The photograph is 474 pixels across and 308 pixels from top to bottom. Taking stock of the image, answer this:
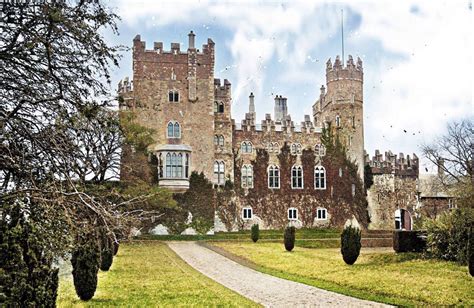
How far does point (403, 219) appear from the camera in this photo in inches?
1956

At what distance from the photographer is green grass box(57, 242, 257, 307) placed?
13.0 m

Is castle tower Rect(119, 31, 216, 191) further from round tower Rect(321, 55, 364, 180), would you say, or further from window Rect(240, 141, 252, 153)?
round tower Rect(321, 55, 364, 180)

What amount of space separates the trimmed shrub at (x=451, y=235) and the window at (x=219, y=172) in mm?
21775

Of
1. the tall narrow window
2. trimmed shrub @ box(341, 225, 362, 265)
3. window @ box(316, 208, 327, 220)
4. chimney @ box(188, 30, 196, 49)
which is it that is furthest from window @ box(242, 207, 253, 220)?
trimmed shrub @ box(341, 225, 362, 265)

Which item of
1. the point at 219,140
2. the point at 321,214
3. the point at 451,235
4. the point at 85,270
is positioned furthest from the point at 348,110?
the point at 85,270

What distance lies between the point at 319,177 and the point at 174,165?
1248 centimetres

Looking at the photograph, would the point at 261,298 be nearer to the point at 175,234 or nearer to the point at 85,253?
the point at 85,253

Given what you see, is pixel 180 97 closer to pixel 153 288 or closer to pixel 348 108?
pixel 348 108

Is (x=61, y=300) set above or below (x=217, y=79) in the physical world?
below

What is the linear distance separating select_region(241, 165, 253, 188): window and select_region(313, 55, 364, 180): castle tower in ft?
24.1

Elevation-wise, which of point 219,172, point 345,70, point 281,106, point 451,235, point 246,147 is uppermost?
point 345,70

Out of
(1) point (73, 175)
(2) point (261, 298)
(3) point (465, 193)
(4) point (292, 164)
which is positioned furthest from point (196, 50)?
(1) point (73, 175)

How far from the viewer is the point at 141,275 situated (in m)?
18.5

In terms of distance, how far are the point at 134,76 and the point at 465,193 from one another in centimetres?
2277
